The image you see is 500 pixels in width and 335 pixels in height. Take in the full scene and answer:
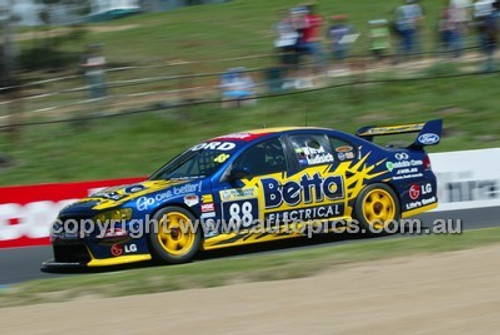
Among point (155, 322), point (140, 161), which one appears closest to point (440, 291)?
point (155, 322)

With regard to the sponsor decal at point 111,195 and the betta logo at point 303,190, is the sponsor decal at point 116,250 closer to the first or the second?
the sponsor decal at point 111,195

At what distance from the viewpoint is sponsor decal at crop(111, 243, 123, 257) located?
9.87 meters

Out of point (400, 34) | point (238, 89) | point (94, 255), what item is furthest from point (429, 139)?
point (400, 34)

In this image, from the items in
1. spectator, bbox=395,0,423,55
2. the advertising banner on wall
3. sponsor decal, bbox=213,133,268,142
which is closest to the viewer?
sponsor decal, bbox=213,133,268,142

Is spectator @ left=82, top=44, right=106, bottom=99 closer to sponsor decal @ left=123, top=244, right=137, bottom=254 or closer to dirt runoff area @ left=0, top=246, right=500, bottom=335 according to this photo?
sponsor decal @ left=123, top=244, right=137, bottom=254

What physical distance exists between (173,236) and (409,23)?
11869 mm

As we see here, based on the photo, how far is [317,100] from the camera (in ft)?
66.2

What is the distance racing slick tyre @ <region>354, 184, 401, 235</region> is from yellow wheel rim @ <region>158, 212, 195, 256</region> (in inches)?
83.1

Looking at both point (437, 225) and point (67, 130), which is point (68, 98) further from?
point (437, 225)

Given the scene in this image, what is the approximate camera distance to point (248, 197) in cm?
1046

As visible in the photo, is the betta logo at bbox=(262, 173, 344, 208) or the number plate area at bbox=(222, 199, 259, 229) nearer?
the number plate area at bbox=(222, 199, 259, 229)

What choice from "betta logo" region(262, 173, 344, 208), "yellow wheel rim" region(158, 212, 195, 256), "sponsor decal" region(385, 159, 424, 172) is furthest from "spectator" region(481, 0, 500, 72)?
"yellow wheel rim" region(158, 212, 195, 256)

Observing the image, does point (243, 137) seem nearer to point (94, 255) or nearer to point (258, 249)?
point (258, 249)

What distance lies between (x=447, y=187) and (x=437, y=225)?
107 inches
